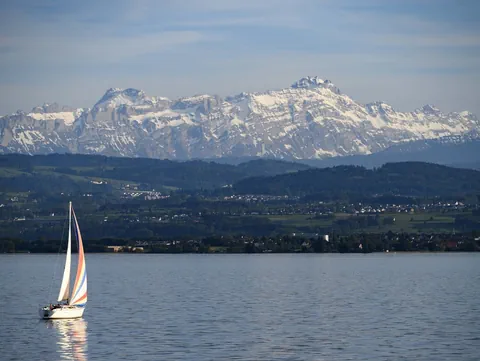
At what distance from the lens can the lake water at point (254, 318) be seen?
2576 inches

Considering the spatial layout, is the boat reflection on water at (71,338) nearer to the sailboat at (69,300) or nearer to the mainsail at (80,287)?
the sailboat at (69,300)

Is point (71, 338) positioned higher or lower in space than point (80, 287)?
lower

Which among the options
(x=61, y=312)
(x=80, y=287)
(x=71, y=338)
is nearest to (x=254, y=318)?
(x=80, y=287)

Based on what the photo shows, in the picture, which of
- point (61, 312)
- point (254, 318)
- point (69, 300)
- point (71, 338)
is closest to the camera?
point (71, 338)

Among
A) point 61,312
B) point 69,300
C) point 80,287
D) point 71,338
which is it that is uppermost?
point 80,287

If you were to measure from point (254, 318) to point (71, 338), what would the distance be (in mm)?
14444

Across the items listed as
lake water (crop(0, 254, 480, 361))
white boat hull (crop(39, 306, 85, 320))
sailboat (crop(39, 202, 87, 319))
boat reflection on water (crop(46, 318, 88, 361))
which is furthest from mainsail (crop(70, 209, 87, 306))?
boat reflection on water (crop(46, 318, 88, 361))

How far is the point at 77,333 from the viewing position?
74.6 m

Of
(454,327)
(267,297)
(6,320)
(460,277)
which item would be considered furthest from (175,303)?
(460,277)

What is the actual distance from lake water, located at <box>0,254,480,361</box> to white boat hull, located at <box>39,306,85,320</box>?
2.46ft

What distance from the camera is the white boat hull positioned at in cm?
8169

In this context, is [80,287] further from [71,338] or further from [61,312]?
[71,338]

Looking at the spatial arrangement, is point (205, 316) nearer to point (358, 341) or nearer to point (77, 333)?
point (77, 333)

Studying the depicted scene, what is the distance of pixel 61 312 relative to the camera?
270 ft
